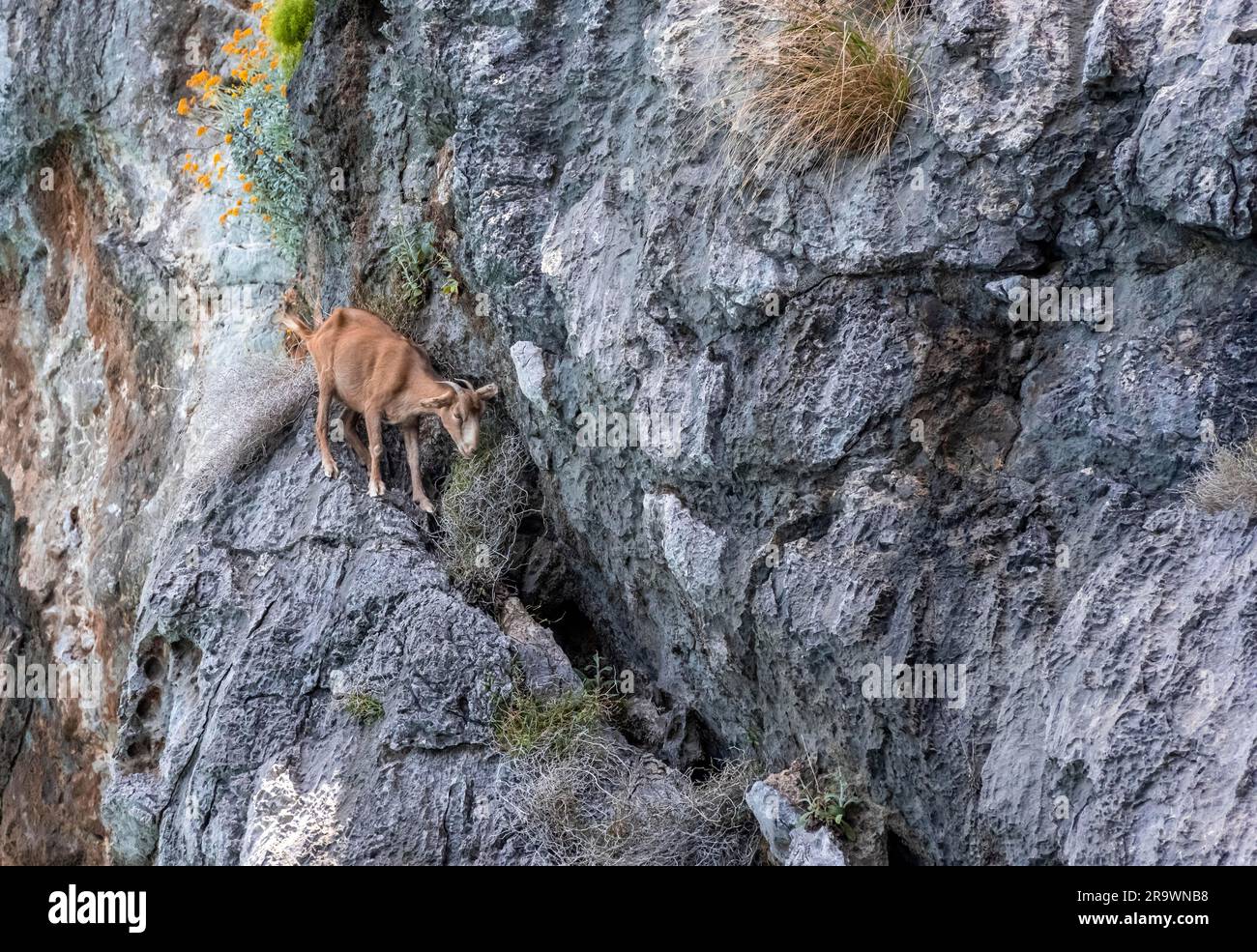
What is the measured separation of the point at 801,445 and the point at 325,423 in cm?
319

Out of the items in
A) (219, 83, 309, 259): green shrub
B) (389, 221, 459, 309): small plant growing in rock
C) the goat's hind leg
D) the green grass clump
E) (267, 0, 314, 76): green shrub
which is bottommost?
the green grass clump

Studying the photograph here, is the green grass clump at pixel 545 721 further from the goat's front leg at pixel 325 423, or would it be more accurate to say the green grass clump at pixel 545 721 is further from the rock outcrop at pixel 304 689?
the goat's front leg at pixel 325 423

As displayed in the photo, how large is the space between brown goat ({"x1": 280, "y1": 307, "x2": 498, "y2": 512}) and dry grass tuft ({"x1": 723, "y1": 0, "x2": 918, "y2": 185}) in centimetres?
223

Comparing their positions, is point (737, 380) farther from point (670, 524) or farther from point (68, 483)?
point (68, 483)

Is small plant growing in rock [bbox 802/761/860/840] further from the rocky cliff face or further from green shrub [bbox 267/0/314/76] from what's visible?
green shrub [bbox 267/0/314/76]

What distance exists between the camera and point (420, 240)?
319 inches

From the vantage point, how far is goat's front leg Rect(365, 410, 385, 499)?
754cm

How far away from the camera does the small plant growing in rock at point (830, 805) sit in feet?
17.9

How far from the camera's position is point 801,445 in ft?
18.8

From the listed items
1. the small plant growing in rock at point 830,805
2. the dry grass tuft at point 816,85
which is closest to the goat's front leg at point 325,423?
the dry grass tuft at point 816,85

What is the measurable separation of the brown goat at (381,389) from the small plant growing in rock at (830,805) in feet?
9.60

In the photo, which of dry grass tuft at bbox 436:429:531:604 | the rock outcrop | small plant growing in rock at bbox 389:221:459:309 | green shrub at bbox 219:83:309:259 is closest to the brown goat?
dry grass tuft at bbox 436:429:531:604

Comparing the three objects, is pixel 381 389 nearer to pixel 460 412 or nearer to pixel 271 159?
pixel 460 412
